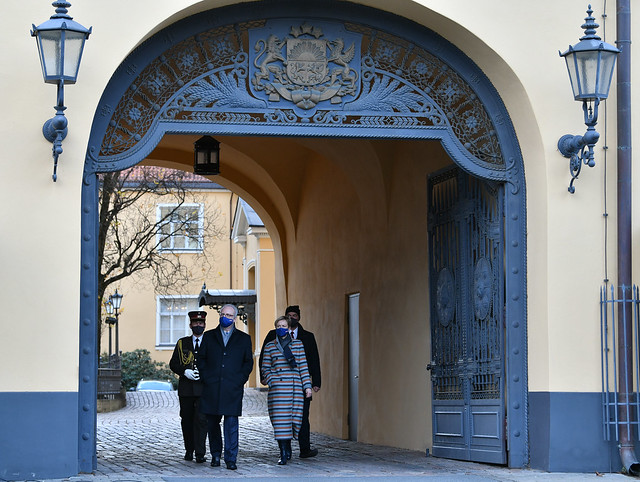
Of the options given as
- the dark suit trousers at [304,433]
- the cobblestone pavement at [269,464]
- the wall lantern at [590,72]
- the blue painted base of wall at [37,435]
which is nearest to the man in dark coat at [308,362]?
the dark suit trousers at [304,433]

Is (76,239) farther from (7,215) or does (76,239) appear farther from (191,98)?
(191,98)

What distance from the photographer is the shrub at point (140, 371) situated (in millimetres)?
33875

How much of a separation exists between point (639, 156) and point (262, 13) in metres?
3.65

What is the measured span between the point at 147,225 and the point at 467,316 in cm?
1494

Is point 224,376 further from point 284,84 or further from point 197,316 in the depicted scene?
point 284,84

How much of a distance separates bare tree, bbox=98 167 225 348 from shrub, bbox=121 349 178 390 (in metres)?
2.76

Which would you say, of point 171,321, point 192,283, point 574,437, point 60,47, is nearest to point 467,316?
point 574,437

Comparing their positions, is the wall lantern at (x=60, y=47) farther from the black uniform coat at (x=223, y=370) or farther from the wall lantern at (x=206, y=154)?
the wall lantern at (x=206, y=154)

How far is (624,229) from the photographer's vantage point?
398 inches

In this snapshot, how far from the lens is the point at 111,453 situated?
12258 mm

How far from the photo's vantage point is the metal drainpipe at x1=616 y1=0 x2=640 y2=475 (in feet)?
32.4

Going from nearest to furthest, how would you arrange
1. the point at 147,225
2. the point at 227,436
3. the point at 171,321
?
the point at 227,436 < the point at 147,225 < the point at 171,321

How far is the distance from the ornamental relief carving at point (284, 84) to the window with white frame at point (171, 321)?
27.2 meters

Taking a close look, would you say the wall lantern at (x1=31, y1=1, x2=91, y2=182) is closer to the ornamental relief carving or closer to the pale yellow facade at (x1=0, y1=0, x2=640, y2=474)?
the pale yellow facade at (x1=0, y1=0, x2=640, y2=474)
